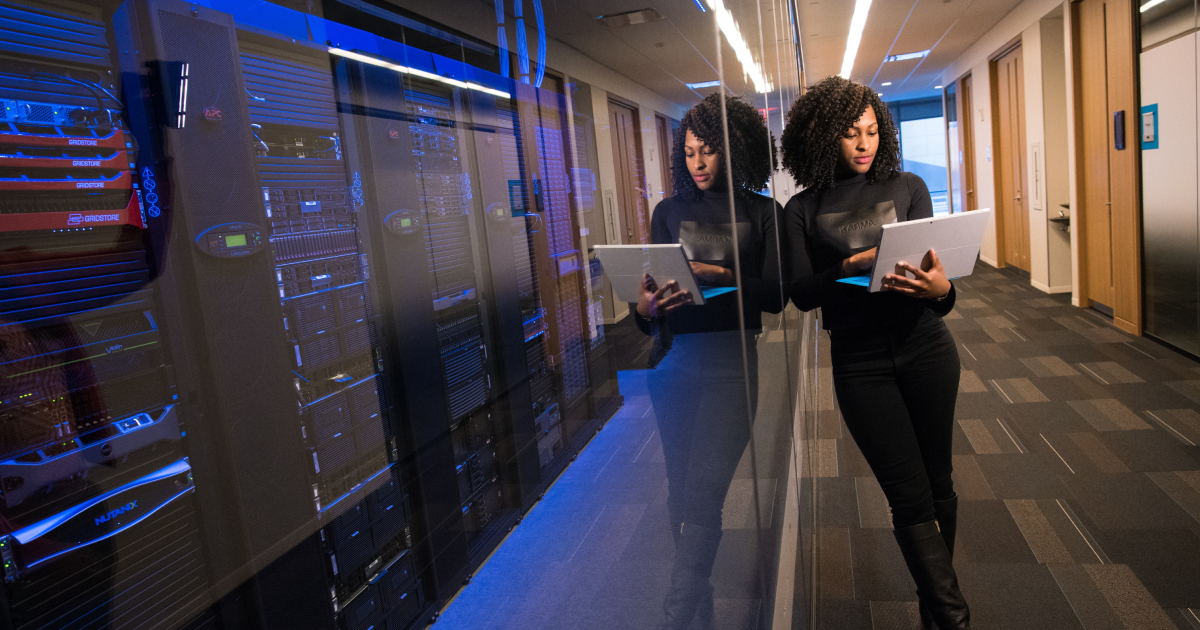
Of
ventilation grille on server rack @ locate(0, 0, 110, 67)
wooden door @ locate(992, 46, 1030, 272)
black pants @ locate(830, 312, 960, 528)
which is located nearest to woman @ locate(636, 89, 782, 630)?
ventilation grille on server rack @ locate(0, 0, 110, 67)

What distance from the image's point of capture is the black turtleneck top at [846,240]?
4.92 feet

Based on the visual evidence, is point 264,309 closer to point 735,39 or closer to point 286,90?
point 286,90

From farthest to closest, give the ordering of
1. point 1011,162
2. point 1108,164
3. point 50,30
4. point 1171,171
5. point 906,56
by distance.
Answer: point 906,56 < point 1011,162 < point 1108,164 < point 1171,171 < point 50,30

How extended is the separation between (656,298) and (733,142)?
46cm

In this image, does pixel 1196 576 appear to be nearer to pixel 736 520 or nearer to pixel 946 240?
pixel 946 240

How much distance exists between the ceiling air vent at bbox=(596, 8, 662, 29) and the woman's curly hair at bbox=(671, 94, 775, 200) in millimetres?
145

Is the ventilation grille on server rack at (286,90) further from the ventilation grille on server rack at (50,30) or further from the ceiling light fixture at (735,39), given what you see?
the ceiling light fixture at (735,39)

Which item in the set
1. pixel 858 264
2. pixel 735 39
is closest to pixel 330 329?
pixel 735 39

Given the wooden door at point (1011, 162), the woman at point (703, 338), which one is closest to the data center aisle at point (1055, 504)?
the woman at point (703, 338)

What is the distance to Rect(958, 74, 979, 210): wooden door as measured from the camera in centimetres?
858

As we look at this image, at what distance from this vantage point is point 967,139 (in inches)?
342

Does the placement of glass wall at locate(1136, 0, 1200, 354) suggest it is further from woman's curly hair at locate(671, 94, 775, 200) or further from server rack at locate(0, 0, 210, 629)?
server rack at locate(0, 0, 210, 629)

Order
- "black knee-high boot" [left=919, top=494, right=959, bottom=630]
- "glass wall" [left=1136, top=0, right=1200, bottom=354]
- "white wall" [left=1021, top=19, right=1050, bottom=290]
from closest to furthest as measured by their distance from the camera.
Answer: "black knee-high boot" [left=919, top=494, right=959, bottom=630]
"glass wall" [left=1136, top=0, right=1200, bottom=354]
"white wall" [left=1021, top=19, right=1050, bottom=290]

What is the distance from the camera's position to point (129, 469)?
33 cm
